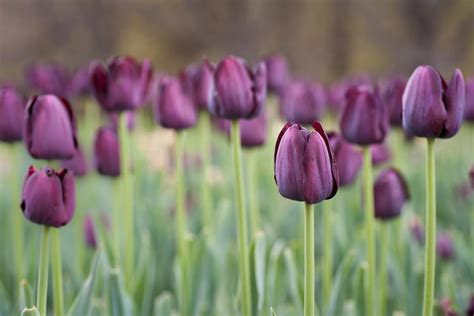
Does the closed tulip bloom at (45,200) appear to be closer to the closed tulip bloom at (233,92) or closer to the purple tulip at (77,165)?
the closed tulip bloom at (233,92)

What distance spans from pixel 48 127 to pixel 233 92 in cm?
35

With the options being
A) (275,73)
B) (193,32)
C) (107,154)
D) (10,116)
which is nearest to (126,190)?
(107,154)

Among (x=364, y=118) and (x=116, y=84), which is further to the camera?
(x=116, y=84)

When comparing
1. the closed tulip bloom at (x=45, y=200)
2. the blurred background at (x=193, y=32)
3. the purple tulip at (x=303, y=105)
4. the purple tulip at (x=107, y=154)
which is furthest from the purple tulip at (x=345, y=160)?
the blurred background at (x=193, y=32)

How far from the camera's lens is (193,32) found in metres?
10.2

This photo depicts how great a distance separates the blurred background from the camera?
31.9 ft

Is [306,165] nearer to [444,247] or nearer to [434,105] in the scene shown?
[434,105]

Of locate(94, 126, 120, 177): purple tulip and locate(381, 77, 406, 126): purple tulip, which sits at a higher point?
locate(381, 77, 406, 126): purple tulip

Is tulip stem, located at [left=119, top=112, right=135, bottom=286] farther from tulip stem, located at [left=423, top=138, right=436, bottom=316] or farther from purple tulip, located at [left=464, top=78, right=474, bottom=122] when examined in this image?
purple tulip, located at [left=464, top=78, right=474, bottom=122]

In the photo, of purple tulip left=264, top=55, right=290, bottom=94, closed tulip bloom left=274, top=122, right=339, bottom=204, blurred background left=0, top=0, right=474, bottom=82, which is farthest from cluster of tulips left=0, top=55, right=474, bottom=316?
blurred background left=0, top=0, right=474, bottom=82

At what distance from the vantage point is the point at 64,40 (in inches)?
393

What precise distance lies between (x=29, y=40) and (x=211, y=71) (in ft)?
29.3

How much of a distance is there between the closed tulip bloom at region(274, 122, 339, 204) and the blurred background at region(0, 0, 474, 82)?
27.5ft

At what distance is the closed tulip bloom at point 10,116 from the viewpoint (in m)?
1.58
